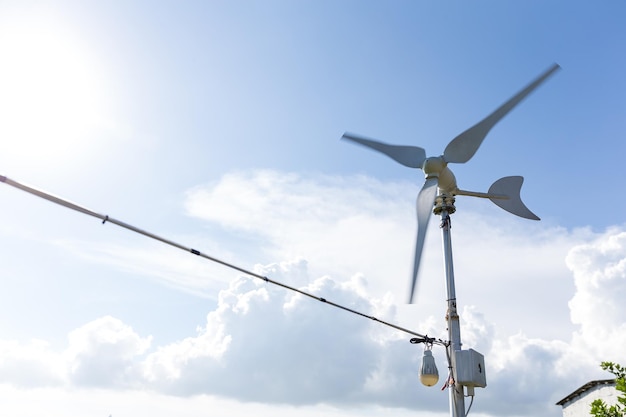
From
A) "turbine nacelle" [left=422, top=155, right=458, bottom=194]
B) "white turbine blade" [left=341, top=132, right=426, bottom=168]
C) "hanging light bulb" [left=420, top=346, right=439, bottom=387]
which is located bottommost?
"hanging light bulb" [left=420, top=346, right=439, bottom=387]

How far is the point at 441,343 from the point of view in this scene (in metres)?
14.0

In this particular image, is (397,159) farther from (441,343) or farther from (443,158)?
(441,343)

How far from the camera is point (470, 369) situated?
1347 cm

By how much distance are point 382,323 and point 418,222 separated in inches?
143

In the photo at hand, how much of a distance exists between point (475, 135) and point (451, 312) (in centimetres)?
640

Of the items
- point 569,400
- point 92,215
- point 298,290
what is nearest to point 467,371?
point 298,290

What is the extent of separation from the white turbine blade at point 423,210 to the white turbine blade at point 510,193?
2.33m

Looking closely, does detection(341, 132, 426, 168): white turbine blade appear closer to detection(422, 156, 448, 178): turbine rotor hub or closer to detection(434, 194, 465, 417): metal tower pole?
detection(422, 156, 448, 178): turbine rotor hub

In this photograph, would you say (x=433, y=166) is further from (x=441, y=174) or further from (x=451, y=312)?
(x=451, y=312)

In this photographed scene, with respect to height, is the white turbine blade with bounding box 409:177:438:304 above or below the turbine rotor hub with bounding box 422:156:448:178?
below

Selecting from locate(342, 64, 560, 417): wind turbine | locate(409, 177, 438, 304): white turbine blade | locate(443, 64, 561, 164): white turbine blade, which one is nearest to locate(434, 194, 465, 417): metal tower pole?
locate(342, 64, 560, 417): wind turbine

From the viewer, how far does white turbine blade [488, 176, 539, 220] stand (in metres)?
17.2

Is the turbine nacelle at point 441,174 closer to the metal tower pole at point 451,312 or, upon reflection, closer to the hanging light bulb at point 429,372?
the metal tower pole at point 451,312

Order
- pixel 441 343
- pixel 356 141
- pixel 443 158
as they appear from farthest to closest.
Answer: pixel 356 141
pixel 443 158
pixel 441 343
